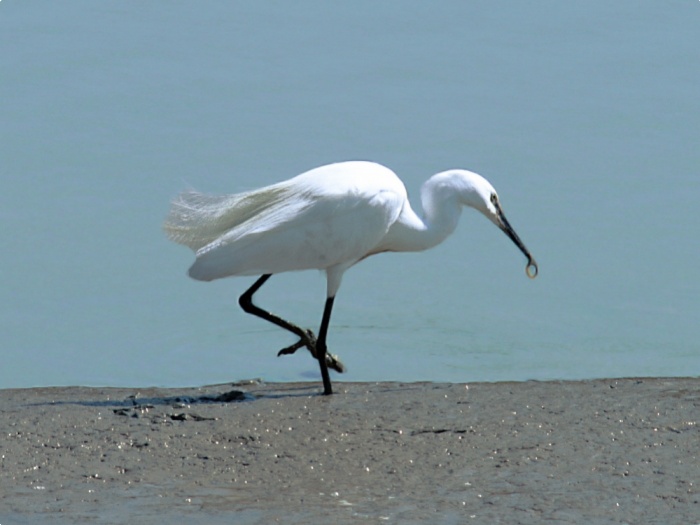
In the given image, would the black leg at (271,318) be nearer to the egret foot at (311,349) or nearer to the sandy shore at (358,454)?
the egret foot at (311,349)

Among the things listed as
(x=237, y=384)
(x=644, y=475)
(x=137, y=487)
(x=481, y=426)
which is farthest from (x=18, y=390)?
(x=644, y=475)

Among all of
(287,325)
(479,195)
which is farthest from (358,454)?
(479,195)

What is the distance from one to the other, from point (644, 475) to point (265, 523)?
62.3 inches

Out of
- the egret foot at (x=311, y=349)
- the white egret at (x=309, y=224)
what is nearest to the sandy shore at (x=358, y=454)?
the egret foot at (x=311, y=349)

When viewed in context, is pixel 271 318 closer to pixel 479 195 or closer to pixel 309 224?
pixel 309 224

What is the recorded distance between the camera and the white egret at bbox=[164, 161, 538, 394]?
7098 mm

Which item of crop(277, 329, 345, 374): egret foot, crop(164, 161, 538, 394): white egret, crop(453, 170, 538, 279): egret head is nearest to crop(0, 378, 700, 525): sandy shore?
crop(277, 329, 345, 374): egret foot

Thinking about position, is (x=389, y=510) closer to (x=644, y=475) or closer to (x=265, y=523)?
(x=265, y=523)

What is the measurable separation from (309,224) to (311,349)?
784mm

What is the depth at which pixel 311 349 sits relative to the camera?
7.55 meters

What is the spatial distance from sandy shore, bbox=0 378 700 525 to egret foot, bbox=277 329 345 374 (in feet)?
1.04

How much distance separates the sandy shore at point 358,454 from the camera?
536cm

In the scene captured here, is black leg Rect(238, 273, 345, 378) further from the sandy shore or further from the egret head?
the egret head

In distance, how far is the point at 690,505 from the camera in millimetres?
5387
